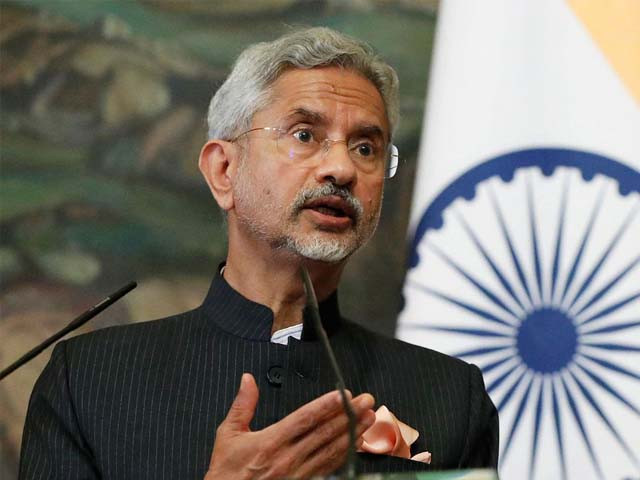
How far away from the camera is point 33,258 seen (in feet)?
11.1

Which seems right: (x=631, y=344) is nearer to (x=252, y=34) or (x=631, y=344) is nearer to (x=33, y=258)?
(x=252, y=34)

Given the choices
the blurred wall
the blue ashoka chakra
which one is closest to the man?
Answer: the blue ashoka chakra

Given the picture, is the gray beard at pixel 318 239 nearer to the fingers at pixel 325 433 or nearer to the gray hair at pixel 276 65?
the gray hair at pixel 276 65

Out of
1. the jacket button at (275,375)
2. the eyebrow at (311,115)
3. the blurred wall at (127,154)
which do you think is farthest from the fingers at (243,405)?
the blurred wall at (127,154)

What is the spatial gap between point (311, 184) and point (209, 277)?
118 cm

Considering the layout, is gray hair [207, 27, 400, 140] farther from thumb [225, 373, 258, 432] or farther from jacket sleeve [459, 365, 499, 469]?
thumb [225, 373, 258, 432]

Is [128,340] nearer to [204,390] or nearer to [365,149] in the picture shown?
[204,390]

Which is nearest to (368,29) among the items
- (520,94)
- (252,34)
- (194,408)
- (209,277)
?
(252,34)

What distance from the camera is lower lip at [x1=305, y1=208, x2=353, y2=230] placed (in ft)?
7.52

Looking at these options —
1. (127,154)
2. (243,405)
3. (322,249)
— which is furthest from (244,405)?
(127,154)

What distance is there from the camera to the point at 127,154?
11.4 ft

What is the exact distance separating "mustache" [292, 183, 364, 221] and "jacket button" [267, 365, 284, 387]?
0.31 metres

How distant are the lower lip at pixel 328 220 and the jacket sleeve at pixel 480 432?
443mm

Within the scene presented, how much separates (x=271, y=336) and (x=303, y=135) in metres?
0.42
